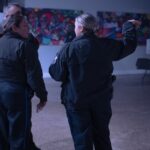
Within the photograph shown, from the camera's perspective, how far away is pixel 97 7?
40.8 ft

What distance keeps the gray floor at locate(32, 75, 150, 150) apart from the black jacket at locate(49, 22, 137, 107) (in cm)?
151

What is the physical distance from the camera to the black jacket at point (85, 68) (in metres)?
3.42

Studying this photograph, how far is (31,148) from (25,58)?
106cm

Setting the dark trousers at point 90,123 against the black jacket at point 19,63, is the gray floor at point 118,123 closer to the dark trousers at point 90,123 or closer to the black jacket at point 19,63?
the dark trousers at point 90,123

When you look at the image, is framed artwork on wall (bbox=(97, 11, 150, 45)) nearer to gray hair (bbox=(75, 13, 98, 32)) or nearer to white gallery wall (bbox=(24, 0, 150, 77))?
white gallery wall (bbox=(24, 0, 150, 77))

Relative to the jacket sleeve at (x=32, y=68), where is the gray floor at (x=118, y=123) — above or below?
below

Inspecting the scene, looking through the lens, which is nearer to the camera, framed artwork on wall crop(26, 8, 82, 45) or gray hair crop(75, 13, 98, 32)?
gray hair crop(75, 13, 98, 32)

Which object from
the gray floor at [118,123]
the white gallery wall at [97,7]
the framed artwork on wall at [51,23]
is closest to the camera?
the gray floor at [118,123]

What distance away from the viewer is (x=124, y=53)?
12.0 ft

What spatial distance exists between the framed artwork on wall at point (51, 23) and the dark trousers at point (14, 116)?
294 inches

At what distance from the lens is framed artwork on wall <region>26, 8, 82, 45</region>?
1120 centimetres

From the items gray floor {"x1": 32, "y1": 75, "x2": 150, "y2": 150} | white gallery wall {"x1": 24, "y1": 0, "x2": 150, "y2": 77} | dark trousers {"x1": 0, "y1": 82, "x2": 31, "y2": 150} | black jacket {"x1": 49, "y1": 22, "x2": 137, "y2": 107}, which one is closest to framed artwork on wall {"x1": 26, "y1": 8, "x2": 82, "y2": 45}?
white gallery wall {"x1": 24, "y1": 0, "x2": 150, "y2": 77}

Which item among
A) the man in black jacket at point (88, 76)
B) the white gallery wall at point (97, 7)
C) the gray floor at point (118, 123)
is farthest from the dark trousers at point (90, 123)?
the white gallery wall at point (97, 7)

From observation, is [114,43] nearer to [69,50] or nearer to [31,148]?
[69,50]
